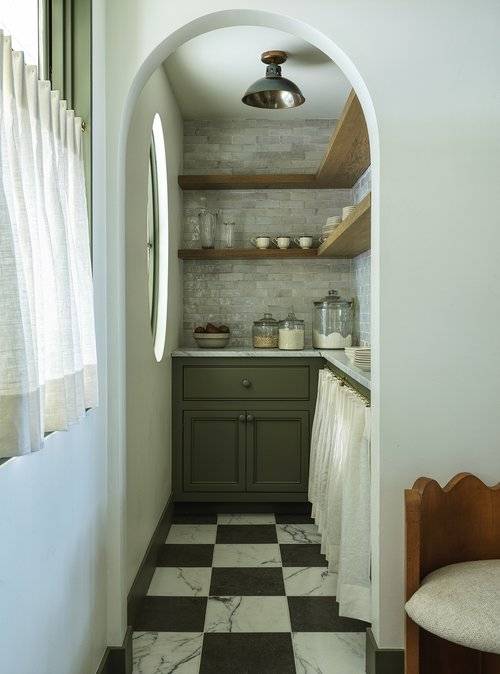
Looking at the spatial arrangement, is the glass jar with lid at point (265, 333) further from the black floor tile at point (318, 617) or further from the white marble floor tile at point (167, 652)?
the white marble floor tile at point (167, 652)

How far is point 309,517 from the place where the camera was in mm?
3861

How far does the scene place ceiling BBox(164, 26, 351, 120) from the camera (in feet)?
10.5

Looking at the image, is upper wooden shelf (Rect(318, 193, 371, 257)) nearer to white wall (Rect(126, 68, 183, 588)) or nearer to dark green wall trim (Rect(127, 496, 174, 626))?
white wall (Rect(126, 68, 183, 588))

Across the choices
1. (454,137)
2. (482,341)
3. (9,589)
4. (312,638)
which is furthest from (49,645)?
(454,137)

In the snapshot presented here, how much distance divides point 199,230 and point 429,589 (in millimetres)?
3034

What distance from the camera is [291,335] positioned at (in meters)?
3.98

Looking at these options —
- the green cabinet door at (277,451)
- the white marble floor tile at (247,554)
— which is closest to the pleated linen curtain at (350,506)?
the white marble floor tile at (247,554)

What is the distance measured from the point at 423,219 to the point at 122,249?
3.34ft

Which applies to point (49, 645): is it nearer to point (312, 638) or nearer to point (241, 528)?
point (312, 638)

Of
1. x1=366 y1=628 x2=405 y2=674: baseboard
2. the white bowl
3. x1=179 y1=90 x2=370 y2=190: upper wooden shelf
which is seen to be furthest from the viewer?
the white bowl

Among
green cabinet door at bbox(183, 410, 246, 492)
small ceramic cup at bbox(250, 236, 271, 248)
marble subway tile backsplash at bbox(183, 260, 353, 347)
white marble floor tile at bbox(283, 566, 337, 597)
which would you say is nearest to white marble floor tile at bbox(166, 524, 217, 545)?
green cabinet door at bbox(183, 410, 246, 492)

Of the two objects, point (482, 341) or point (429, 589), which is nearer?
point (429, 589)

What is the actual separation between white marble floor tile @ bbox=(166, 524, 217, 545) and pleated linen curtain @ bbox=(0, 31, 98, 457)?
1.98 meters

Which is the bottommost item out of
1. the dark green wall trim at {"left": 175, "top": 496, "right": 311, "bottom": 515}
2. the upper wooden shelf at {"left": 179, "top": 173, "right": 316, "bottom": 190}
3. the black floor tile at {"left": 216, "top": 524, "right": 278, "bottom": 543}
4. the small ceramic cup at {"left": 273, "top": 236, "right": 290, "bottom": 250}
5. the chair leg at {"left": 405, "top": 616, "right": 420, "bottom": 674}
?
the black floor tile at {"left": 216, "top": 524, "right": 278, "bottom": 543}
